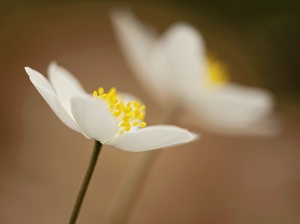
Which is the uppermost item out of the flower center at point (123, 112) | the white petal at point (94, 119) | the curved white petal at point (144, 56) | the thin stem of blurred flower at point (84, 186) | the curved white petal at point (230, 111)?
the curved white petal at point (144, 56)

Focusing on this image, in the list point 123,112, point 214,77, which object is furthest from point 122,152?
point 123,112

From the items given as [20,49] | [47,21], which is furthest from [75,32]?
[20,49]

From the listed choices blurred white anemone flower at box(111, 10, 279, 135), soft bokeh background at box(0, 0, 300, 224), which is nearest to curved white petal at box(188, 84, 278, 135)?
blurred white anemone flower at box(111, 10, 279, 135)

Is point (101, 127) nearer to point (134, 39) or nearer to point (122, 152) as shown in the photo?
point (134, 39)

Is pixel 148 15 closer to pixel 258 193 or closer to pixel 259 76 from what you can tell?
pixel 259 76

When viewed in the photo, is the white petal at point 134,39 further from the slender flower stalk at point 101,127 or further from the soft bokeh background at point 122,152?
the slender flower stalk at point 101,127

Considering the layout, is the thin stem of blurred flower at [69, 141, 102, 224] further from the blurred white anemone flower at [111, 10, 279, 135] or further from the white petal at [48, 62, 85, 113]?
the blurred white anemone flower at [111, 10, 279, 135]

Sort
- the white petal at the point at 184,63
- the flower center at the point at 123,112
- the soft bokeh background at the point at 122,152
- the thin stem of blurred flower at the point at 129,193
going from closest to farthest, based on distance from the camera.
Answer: the flower center at the point at 123,112, the thin stem of blurred flower at the point at 129,193, the white petal at the point at 184,63, the soft bokeh background at the point at 122,152

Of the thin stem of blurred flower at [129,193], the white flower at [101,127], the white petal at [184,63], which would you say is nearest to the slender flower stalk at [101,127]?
the white flower at [101,127]
